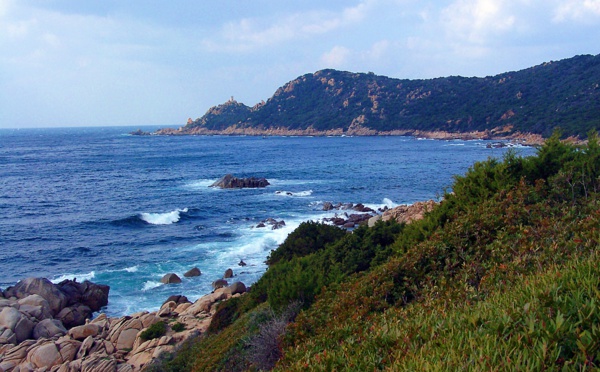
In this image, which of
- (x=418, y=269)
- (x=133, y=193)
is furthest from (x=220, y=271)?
(x=133, y=193)

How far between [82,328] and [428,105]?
136620 mm

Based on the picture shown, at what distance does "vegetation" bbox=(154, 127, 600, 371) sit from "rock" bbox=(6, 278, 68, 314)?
10.3 metres

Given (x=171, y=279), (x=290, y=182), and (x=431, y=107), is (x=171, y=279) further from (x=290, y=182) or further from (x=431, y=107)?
(x=431, y=107)

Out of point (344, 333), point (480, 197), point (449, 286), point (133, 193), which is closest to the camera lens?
point (344, 333)

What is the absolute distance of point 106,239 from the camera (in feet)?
109

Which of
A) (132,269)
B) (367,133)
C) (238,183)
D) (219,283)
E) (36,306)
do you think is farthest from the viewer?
(367,133)

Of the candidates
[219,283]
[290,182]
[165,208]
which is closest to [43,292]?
[219,283]

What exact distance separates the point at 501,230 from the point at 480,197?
3.32m

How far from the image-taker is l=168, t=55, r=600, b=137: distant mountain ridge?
102 metres

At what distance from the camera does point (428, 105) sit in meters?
141

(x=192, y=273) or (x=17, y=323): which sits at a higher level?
(x=17, y=323)

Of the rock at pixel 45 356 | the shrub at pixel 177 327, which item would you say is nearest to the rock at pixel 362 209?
the shrub at pixel 177 327

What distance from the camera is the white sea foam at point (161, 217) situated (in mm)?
38500

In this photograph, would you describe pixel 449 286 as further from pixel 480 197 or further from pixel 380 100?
pixel 380 100
